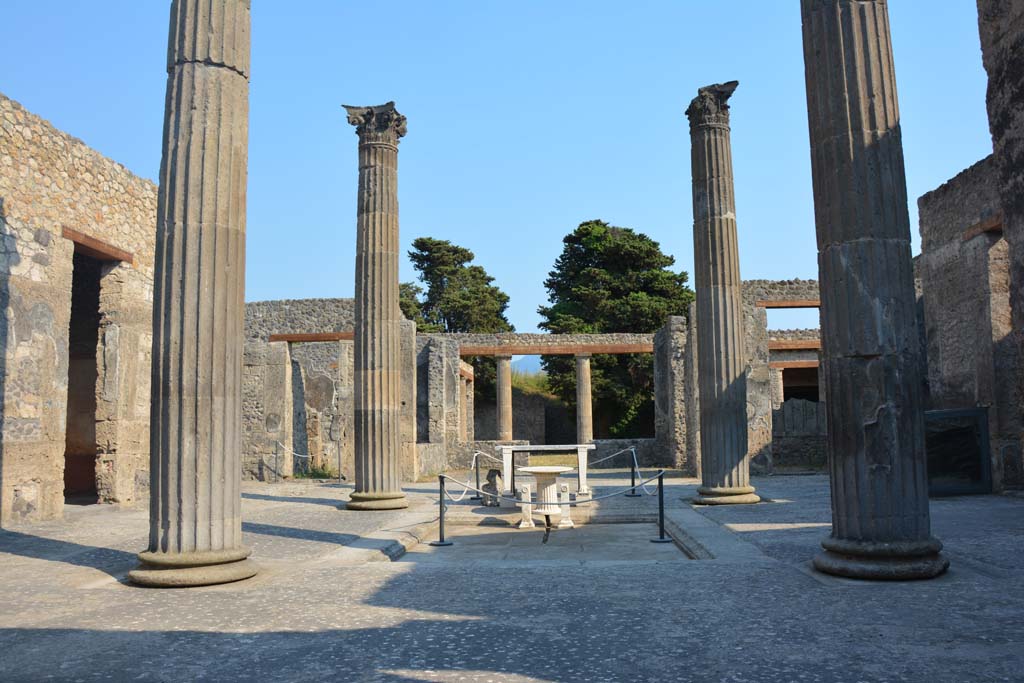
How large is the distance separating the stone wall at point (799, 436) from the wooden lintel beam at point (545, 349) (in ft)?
15.7

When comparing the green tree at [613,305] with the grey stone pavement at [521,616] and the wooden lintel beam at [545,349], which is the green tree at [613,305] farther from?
the grey stone pavement at [521,616]

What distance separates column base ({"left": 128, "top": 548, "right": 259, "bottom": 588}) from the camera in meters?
5.16

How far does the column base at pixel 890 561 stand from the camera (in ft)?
16.0

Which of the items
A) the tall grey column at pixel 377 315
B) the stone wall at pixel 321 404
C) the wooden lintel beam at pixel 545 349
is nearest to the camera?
the tall grey column at pixel 377 315

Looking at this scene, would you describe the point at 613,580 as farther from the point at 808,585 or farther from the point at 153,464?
the point at 153,464

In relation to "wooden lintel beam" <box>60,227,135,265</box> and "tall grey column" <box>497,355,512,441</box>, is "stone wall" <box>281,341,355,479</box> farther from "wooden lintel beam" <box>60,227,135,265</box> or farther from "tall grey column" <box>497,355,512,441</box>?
"tall grey column" <box>497,355,512,441</box>

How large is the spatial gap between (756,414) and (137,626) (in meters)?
13.4

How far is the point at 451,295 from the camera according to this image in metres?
37.6

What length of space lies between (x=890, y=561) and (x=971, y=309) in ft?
29.4

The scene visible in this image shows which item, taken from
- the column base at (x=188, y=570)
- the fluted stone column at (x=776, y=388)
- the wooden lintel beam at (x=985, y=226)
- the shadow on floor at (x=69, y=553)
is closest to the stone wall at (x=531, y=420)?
the fluted stone column at (x=776, y=388)

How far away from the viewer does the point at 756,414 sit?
15586 millimetres

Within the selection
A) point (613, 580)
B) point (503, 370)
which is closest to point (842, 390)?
point (613, 580)

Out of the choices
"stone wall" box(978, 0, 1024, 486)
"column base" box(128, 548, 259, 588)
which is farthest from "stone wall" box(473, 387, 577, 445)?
"stone wall" box(978, 0, 1024, 486)

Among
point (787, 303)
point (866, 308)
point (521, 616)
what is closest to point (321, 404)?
point (787, 303)
